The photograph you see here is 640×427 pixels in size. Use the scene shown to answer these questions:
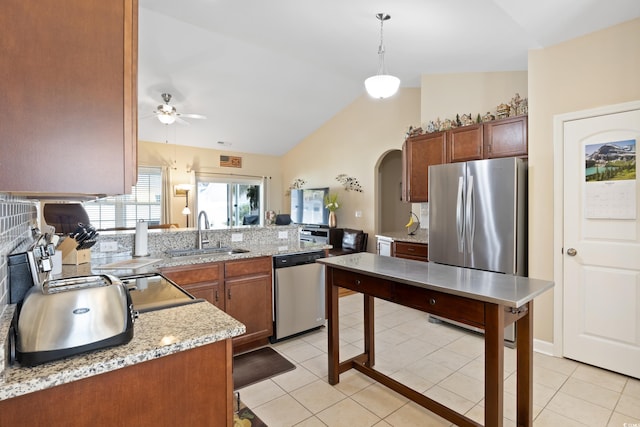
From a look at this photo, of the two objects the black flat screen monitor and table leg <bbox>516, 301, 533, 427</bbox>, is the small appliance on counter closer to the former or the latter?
table leg <bbox>516, 301, 533, 427</bbox>

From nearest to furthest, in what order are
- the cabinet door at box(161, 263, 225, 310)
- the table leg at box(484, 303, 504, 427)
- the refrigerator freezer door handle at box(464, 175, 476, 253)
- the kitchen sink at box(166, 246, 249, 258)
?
the table leg at box(484, 303, 504, 427), the cabinet door at box(161, 263, 225, 310), the kitchen sink at box(166, 246, 249, 258), the refrigerator freezer door handle at box(464, 175, 476, 253)

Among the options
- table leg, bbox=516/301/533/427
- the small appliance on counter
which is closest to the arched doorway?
table leg, bbox=516/301/533/427

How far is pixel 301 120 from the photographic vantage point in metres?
7.06

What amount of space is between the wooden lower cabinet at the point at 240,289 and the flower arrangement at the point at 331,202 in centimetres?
386

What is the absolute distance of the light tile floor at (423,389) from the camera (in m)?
2.04

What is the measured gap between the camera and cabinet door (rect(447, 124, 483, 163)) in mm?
3652

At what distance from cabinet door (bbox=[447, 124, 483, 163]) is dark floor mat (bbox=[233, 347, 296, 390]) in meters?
2.90

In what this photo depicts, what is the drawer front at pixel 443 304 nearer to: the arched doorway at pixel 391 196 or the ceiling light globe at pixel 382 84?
the ceiling light globe at pixel 382 84

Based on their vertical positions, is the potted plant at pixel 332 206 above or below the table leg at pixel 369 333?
above

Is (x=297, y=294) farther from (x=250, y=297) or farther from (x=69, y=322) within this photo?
(x=69, y=322)

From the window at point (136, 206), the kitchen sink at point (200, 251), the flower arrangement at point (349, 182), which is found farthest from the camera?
the window at point (136, 206)

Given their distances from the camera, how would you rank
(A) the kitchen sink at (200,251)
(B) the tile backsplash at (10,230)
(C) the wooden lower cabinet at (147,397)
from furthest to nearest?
(A) the kitchen sink at (200,251) < (B) the tile backsplash at (10,230) < (C) the wooden lower cabinet at (147,397)

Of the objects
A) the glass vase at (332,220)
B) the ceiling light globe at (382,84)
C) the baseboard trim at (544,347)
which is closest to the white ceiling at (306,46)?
the ceiling light globe at (382,84)

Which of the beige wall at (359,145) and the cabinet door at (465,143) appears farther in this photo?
the beige wall at (359,145)
